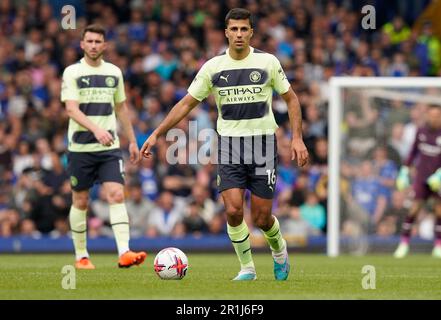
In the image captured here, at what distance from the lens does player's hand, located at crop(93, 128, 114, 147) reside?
12.0 meters

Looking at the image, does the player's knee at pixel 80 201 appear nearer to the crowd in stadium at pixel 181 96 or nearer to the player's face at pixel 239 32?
the player's face at pixel 239 32

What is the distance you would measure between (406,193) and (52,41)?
7.76 m

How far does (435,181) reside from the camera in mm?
18281

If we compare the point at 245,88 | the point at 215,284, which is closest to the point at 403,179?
the point at 245,88

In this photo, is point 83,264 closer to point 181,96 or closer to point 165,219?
point 165,219

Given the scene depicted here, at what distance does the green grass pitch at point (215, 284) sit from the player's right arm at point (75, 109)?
141 centimetres

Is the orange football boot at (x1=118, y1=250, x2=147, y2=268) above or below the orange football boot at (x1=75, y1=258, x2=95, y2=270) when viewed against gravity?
above

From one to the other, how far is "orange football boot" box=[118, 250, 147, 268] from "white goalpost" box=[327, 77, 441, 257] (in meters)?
7.00

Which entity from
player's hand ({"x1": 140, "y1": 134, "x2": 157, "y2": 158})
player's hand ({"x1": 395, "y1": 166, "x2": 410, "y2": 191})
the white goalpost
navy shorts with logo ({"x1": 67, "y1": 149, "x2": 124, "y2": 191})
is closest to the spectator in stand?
the white goalpost

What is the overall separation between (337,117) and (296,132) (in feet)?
29.0

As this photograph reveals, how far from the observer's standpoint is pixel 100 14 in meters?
24.2

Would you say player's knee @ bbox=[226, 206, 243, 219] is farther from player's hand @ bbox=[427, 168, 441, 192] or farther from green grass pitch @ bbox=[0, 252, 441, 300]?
player's hand @ bbox=[427, 168, 441, 192]

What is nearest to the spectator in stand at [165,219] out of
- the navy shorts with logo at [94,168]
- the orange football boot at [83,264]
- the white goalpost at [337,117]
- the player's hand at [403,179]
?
the white goalpost at [337,117]
